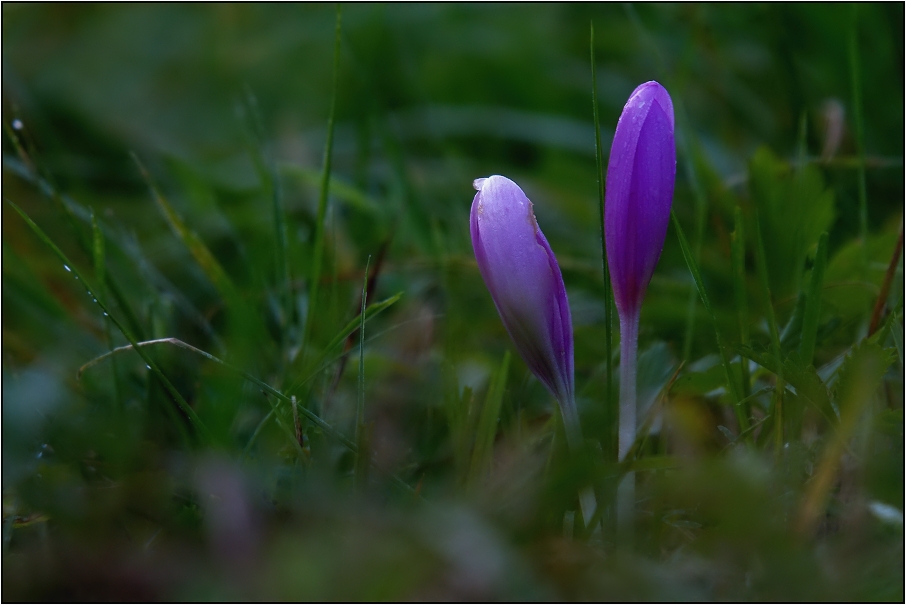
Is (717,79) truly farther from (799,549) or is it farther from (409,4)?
(799,549)

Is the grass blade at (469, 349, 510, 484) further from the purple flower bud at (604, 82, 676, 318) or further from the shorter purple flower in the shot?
the purple flower bud at (604, 82, 676, 318)

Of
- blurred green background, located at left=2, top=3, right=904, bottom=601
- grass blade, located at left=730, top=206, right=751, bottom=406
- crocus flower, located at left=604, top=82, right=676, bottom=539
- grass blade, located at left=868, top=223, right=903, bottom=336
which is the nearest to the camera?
blurred green background, located at left=2, top=3, right=904, bottom=601

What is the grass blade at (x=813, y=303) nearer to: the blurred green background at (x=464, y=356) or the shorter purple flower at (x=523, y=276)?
the blurred green background at (x=464, y=356)

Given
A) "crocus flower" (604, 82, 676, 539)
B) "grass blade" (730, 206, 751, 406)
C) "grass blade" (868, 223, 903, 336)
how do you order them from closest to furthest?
"crocus flower" (604, 82, 676, 539)
"grass blade" (730, 206, 751, 406)
"grass blade" (868, 223, 903, 336)

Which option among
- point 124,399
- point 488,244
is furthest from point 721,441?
point 124,399

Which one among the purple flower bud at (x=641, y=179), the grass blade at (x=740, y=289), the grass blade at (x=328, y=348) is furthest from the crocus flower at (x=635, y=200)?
the grass blade at (x=328, y=348)

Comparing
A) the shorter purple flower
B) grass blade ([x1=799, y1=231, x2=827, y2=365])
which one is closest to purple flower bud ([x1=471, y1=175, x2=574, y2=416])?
the shorter purple flower
